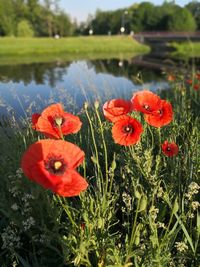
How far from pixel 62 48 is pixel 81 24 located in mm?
49270

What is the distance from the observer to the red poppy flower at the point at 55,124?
6.89 feet

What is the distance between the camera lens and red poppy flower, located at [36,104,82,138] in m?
2.10

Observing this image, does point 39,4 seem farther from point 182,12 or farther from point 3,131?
point 3,131

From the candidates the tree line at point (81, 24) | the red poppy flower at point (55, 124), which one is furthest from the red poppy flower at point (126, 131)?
the tree line at point (81, 24)

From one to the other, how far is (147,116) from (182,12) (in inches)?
3329

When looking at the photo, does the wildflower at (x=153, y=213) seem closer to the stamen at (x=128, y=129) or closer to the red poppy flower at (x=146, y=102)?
the stamen at (x=128, y=129)

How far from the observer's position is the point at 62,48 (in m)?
44.9

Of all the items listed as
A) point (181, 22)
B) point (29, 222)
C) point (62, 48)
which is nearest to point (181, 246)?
point (29, 222)

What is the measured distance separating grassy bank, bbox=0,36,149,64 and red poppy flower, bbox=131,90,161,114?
33184mm

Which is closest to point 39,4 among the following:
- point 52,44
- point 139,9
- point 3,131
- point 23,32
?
point 23,32

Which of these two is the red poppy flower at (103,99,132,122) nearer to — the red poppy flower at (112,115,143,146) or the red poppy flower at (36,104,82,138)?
the red poppy flower at (112,115,143,146)

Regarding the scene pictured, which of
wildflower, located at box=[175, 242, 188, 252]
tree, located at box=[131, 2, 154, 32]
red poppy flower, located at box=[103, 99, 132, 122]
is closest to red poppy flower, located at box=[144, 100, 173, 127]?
red poppy flower, located at box=[103, 99, 132, 122]

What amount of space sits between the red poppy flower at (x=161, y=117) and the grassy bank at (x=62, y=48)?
109ft

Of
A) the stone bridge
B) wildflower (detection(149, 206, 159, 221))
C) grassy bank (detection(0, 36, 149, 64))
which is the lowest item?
the stone bridge
